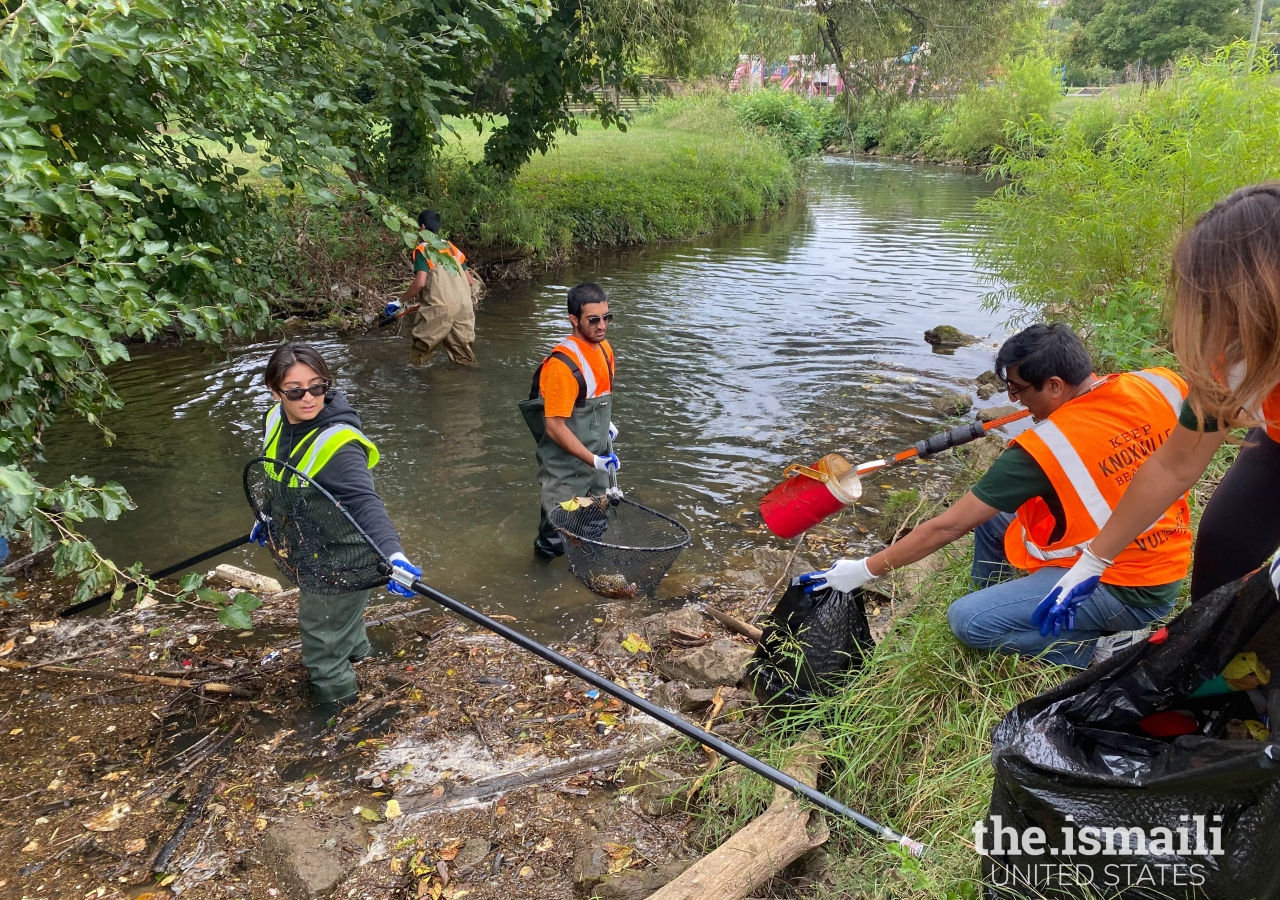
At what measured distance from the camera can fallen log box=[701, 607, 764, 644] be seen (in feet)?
14.6

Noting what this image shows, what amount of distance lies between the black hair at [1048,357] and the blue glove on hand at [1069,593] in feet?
2.02

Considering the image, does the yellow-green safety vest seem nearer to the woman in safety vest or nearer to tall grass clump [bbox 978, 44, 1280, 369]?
the woman in safety vest

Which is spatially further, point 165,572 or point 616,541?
point 616,541

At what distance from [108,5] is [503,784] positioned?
3.05m

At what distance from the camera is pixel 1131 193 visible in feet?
24.1

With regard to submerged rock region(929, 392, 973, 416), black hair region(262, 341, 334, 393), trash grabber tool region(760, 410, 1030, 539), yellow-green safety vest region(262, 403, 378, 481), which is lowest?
submerged rock region(929, 392, 973, 416)

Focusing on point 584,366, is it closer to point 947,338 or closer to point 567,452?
point 567,452

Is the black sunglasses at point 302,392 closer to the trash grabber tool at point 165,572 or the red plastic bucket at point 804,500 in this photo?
the trash grabber tool at point 165,572

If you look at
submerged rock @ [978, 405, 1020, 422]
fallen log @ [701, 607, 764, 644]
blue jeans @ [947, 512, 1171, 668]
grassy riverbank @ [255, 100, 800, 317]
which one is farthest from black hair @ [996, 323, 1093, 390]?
submerged rock @ [978, 405, 1020, 422]

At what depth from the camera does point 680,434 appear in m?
7.95

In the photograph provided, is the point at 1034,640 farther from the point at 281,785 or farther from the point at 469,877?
the point at 281,785

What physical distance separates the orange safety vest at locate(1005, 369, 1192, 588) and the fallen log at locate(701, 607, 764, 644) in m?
1.81

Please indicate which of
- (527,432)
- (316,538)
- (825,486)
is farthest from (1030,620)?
(527,432)

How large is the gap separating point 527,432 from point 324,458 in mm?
→ 4419
